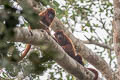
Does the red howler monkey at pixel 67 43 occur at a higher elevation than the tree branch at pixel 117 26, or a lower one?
lower

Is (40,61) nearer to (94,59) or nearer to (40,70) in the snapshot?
(40,70)

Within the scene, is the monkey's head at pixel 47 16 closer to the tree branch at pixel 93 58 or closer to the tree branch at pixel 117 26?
the tree branch at pixel 93 58

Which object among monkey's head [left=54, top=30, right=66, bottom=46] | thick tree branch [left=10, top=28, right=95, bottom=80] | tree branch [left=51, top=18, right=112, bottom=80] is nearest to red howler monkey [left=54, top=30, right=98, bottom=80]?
monkey's head [left=54, top=30, right=66, bottom=46]

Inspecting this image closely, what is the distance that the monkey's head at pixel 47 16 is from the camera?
10.9 feet

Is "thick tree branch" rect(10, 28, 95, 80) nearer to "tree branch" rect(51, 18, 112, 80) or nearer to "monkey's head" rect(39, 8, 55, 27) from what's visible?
"tree branch" rect(51, 18, 112, 80)

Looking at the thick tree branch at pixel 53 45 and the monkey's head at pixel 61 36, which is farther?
the monkey's head at pixel 61 36

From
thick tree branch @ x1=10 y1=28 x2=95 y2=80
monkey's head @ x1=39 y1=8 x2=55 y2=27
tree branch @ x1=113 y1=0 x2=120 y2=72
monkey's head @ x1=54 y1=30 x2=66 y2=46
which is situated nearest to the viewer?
thick tree branch @ x1=10 y1=28 x2=95 y2=80

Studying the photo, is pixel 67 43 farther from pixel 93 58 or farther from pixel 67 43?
pixel 93 58

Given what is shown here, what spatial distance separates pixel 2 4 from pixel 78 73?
2048mm

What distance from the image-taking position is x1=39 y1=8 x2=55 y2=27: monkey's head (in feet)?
10.9

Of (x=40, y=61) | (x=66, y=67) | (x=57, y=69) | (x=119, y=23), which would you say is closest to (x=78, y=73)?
(x=66, y=67)

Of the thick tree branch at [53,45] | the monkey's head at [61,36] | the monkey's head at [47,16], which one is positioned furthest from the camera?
the monkey's head at [61,36]

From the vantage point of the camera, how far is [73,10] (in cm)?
447

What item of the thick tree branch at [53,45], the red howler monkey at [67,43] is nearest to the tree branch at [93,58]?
the red howler monkey at [67,43]
